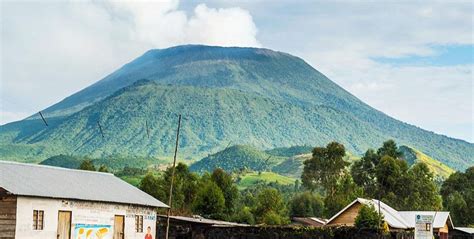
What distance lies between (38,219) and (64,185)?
3.92m

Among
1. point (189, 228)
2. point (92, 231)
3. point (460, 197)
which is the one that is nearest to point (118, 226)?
point (92, 231)

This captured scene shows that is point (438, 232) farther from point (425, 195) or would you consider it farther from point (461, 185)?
point (461, 185)

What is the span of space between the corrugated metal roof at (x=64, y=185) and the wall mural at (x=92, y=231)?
1408mm

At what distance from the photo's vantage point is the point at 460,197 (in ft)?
318

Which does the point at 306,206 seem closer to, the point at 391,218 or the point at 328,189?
the point at 328,189

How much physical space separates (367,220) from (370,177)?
180 feet

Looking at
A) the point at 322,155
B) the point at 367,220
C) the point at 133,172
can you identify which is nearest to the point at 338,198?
the point at 322,155

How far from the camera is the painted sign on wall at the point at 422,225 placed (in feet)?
132

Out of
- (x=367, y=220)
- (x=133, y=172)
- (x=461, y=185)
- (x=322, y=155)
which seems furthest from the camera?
(x=133, y=172)

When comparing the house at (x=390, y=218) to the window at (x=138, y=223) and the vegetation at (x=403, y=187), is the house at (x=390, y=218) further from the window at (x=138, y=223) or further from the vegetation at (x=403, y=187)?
the vegetation at (x=403, y=187)

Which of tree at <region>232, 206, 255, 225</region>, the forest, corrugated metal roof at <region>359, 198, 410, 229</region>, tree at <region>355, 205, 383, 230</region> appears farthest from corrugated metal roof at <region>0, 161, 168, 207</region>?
tree at <region>232, 206, 255, 225</region>

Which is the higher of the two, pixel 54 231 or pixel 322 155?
pixel 322 155

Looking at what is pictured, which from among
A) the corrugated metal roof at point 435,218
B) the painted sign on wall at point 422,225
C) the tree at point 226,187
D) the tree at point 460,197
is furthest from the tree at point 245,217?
the painted sign on wall at point 422,225

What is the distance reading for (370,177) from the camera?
101188 millimetres
